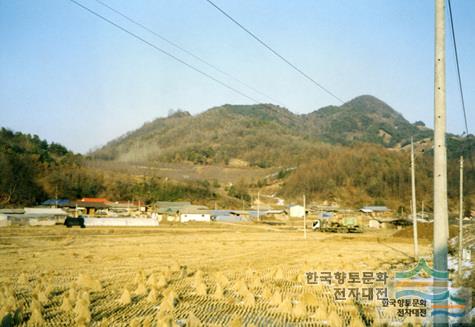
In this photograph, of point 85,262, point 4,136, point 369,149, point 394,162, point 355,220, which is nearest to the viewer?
point 85,262

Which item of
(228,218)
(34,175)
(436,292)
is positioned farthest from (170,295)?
(34,175)

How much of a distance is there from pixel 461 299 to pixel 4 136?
13759 centimetres

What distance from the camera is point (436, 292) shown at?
836 centimetres

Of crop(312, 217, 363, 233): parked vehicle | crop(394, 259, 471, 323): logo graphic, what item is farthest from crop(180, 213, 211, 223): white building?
crop(394, 259, 471, 323): logo graphic

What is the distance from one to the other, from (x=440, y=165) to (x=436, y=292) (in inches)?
91.8

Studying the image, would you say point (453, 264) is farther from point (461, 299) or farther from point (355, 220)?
point (355, 220)

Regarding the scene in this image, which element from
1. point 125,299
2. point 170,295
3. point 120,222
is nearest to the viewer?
point 170,295

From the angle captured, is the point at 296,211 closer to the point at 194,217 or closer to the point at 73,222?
the point at 194,217

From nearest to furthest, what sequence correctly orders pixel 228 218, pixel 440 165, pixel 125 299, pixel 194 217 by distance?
pixel 440 165, pixel 125 299, pixel 194 217, pixel 228 218

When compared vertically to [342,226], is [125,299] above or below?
above

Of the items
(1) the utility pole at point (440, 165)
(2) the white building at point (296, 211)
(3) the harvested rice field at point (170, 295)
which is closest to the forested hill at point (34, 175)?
(2) the white building at point (296, 211)

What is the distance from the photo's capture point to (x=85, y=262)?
2739cm

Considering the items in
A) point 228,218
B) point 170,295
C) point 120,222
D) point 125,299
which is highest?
point 170,295

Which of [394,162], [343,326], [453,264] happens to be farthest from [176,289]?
[394,162]
